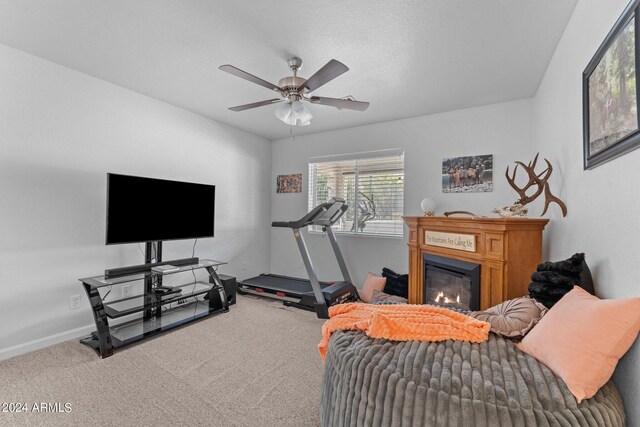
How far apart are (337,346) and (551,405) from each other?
31.5 inches

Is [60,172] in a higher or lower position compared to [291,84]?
lower

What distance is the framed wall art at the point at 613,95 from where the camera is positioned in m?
1.08

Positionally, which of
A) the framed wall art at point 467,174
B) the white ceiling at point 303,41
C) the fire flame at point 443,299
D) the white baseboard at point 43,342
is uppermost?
the white ceiling at point 303,41

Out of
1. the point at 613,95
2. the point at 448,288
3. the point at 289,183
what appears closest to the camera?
the point at 613,95

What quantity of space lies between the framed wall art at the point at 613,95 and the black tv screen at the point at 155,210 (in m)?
3.42

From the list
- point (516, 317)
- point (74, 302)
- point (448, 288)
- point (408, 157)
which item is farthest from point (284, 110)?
point (74, 302)

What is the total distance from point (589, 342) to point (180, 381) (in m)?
2.35

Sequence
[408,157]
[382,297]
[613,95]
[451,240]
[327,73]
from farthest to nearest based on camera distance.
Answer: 1. [408,157]
2. [382,297]
3. [451,240]
4. [327,73]
5. [613,95]

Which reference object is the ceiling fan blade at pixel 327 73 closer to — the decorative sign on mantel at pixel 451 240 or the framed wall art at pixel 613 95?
the framed wall art at pixel 613 95

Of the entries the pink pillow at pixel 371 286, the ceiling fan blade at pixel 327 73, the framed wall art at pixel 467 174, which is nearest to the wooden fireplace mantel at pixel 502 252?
the framed wall art at pixel 467 174

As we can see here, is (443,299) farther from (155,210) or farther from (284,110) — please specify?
(155,210)

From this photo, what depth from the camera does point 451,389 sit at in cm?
99

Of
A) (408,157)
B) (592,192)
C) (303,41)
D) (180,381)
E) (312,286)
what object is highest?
(303,41)

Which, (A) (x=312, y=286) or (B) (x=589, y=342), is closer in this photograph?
(B) (x=589, y=342)
